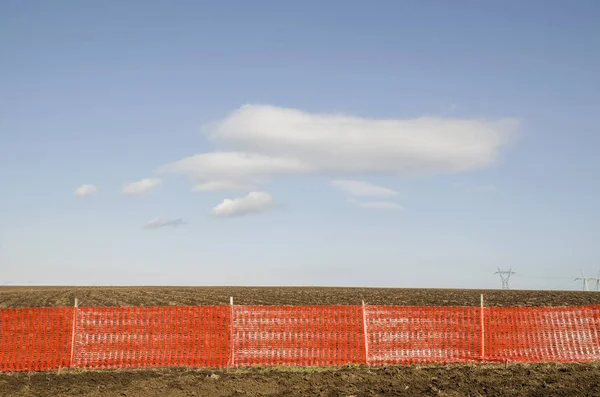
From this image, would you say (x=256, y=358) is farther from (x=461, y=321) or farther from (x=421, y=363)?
(x=461, y=321)

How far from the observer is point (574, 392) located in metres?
13.7

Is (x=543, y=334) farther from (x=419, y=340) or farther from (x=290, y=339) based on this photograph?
(x=290, y=339)

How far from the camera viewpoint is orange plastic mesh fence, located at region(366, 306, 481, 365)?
57.4ft

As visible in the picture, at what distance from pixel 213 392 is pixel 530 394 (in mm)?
6085

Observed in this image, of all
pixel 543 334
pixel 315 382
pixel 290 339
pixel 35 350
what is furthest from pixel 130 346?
pixel 543 334

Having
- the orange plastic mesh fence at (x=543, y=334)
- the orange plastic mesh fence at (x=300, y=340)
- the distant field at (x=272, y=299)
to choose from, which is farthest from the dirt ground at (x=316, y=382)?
the distant field at (x=272, y=299)

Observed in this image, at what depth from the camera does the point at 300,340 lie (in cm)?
1775

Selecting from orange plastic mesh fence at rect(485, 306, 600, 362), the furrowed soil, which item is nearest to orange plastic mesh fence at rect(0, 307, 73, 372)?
the furrowed soil

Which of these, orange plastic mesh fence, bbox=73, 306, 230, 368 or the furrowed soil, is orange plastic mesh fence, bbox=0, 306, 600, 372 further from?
the furrowed soil

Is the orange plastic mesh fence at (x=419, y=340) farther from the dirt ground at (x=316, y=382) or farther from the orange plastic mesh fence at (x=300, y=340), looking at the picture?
the dirt ground at (x=316, y=382)

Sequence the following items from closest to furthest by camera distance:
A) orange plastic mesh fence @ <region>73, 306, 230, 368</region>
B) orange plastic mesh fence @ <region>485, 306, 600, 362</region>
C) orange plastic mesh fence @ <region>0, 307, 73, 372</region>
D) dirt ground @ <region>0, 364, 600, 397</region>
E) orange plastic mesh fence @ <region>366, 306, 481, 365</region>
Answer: dirt ground @ <region>0, 364, 600, 397</region> < orange plastic mesh fence @ <region>0, 307, 73, 372</region> < orange plastic mesh fence @ <region>73, 306, 230, 368</region> < orange plastic mesh fence @ <region>366, 306, 481, 365</region> < orange plastic mesh fence @ <region>485, 306, 600, 362</region>

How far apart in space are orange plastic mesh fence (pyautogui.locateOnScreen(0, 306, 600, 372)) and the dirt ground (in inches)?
40.3

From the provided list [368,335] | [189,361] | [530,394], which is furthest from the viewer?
[368,335]

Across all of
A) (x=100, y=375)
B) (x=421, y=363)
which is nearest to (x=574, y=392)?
(x=421, y=363)
